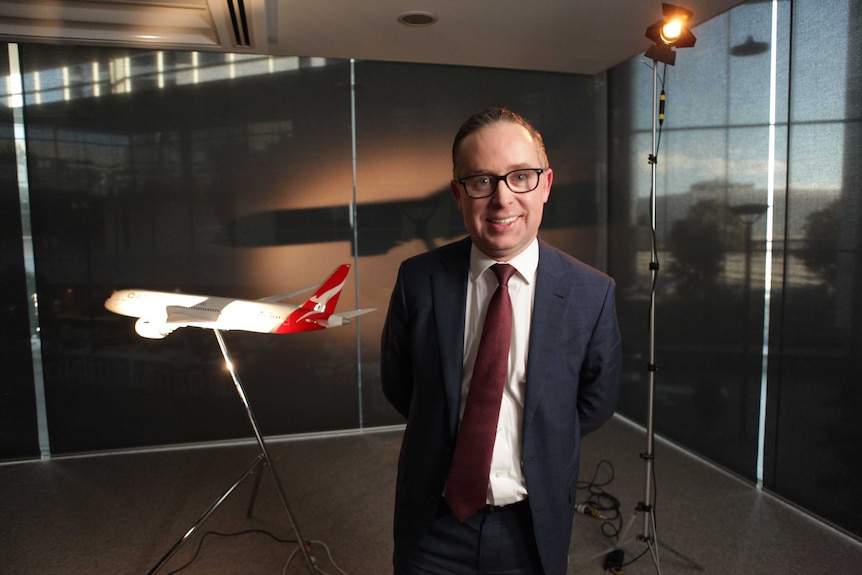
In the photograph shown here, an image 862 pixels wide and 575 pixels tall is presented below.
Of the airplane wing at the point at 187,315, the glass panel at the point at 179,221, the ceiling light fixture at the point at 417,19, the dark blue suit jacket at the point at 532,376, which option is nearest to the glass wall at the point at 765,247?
the ceiling light fixture at the point at 417,19

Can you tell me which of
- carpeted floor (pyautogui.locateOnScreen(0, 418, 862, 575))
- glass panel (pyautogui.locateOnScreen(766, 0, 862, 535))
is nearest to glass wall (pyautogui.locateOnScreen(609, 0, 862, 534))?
glass panel (pyautogui.locateOnScreen(766, 0, 862, 535))

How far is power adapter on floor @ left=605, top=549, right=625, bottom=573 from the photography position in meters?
2.50

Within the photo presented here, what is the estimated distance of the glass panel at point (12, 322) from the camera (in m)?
3.59

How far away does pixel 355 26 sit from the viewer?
10.9 feet

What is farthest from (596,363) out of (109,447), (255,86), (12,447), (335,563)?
(12,447)

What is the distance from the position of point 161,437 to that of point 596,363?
11.6 feet

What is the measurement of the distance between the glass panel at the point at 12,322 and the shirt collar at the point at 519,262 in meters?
3.58

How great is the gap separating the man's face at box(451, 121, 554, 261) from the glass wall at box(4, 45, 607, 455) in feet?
9.99

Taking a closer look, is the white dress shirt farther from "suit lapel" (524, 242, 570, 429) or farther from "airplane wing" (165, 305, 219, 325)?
"airplane wing" (165, 305, 219, 325)

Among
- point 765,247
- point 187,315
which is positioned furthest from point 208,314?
point 765,247

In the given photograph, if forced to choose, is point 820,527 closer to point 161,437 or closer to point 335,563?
point 335,563

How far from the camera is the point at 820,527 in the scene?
2797 millimetres

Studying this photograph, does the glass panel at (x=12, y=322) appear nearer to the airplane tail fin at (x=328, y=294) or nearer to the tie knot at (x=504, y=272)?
the airplane tail fin at (x=328, y=294)

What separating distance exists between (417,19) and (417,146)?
3.50 feet
